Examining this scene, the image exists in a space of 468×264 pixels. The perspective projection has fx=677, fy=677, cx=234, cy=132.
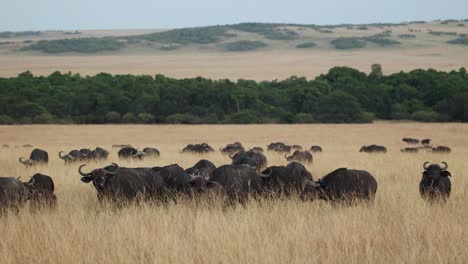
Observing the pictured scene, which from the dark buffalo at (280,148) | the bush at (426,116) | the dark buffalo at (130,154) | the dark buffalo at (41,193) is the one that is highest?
the dark buffalo at (41,193)

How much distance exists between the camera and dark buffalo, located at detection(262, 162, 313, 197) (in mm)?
12445

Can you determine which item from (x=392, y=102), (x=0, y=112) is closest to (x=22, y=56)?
(x=0, y=112)

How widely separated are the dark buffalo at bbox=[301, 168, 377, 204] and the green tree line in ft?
153

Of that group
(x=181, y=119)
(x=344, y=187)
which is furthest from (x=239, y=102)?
(x=344, y=187)

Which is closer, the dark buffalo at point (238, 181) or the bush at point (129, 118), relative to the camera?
the dark buffalo at point (238, 181)

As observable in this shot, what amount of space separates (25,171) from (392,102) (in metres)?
49.3

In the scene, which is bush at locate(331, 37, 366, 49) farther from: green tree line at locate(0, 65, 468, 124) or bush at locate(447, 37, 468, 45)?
green tree line at locate(0, 65, 468, 124)

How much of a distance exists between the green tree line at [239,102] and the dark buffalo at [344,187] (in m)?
46.6

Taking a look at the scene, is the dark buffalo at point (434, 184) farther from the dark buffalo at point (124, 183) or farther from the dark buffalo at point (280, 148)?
→ the dark buffalo at point (280, 148)

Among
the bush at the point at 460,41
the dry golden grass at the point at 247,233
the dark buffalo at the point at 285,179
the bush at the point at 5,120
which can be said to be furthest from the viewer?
the bush at the point at 460,41

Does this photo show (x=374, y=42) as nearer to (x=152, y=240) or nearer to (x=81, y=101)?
(x=81, y=101)

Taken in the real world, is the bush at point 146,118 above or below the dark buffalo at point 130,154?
below

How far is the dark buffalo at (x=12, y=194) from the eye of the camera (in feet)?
33.3

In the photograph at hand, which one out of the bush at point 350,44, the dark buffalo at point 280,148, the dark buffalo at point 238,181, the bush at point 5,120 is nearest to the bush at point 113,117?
the bush at point 5,120
